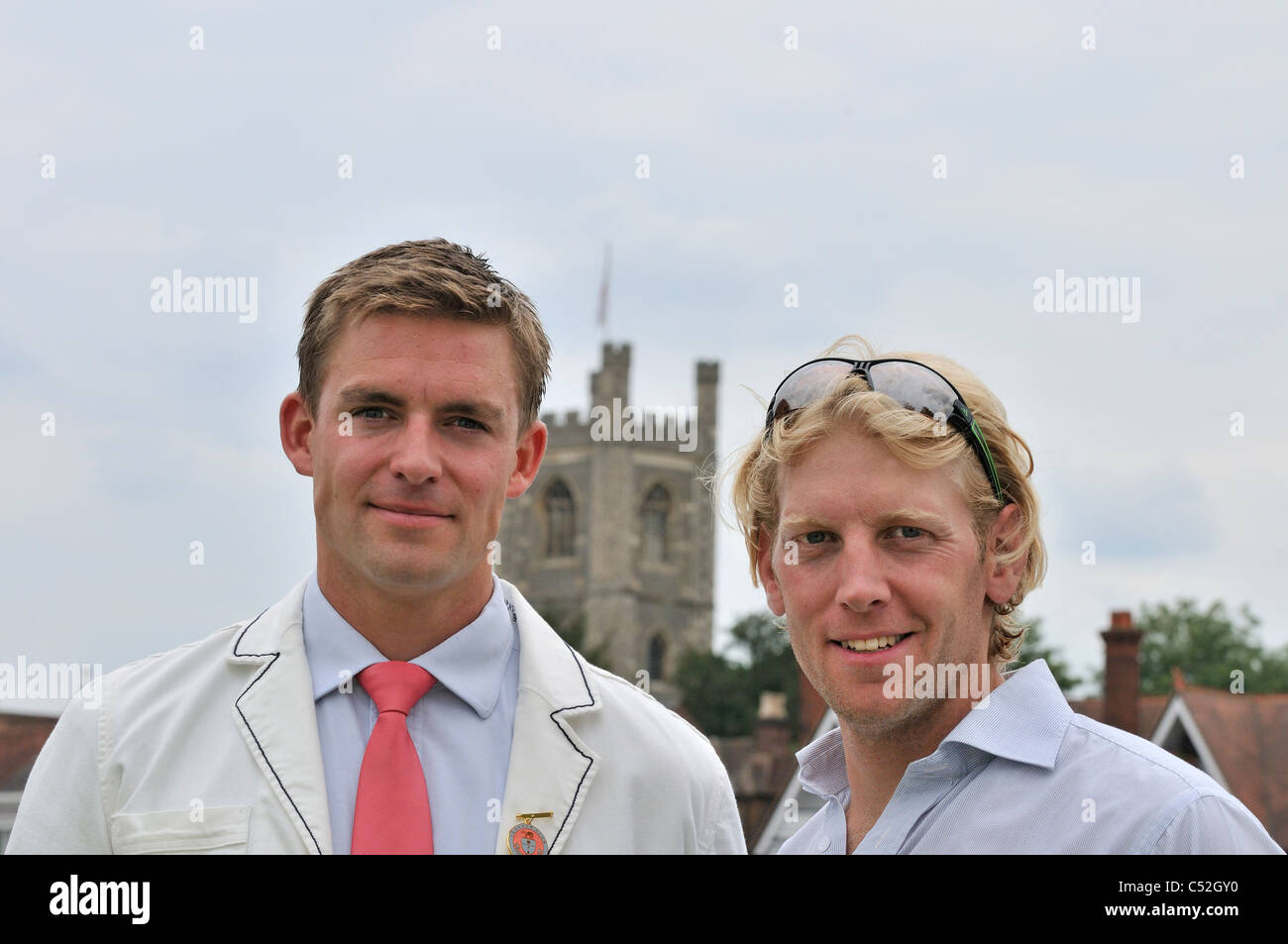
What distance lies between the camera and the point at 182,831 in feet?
11.9

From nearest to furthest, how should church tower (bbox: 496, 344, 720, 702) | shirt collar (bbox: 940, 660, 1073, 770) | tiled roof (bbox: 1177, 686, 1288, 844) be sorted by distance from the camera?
shirt collar (bbox: 940, 660, 1073, 770) → tiled roof (bbox: 1177, 686, 1288, 844) → church tower (bbox: 496, 344, 720, 702)

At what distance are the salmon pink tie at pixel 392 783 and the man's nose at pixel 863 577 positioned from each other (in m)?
1.03

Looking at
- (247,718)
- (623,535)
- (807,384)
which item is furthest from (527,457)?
(623,535)

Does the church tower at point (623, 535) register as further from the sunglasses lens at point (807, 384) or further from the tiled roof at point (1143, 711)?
the sunglasses lens at point (807, 384)

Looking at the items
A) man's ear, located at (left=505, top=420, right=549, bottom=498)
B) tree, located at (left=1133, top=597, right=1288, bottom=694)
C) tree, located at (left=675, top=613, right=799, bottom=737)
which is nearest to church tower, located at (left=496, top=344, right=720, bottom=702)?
tree, located at (left=675, top=613, right=799, bottom=737)

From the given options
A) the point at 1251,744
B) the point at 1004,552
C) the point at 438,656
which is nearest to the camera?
the point at 1004,552

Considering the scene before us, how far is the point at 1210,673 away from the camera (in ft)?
198

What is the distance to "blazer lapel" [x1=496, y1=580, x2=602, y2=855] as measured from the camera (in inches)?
148

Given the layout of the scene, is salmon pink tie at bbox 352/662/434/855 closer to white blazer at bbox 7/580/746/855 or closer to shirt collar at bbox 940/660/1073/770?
white blazer at bbox 7/580/746/855

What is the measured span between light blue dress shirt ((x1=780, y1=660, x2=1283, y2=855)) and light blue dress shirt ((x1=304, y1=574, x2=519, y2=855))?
799 millimetres

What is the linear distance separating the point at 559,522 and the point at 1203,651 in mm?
39512

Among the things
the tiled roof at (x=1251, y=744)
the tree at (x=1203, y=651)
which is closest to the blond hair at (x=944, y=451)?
the tiled roof at (x=1251, y=744)

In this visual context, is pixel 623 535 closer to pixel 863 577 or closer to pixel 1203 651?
pixel 1203 651
